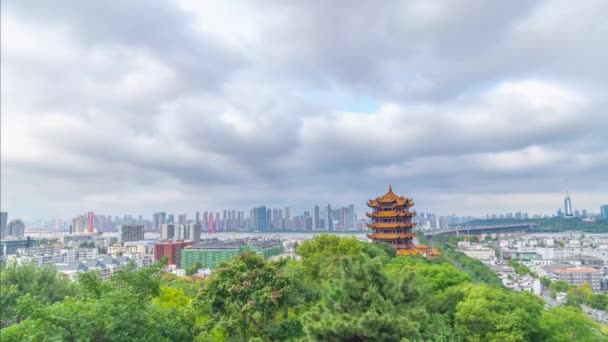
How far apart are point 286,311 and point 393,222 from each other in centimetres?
2500

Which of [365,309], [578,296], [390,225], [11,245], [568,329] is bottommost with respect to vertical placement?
[578,296]

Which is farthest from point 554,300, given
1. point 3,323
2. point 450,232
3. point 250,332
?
point 450,232

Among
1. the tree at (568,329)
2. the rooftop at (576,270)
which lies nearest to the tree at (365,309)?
the tree at (568,329)

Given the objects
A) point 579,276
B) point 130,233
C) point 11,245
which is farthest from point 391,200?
point 130,233

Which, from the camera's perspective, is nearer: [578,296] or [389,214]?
[389,214]

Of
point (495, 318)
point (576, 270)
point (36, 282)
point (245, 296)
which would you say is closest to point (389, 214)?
point (495, 318)

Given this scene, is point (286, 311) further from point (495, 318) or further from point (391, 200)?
point (391, 200)

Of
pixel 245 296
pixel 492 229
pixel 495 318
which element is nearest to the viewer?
pixel 245 296

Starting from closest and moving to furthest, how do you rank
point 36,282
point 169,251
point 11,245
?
point 36,282, point 169,251, point 11,245

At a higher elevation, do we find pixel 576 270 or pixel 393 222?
pixel 393 222

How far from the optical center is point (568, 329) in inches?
485

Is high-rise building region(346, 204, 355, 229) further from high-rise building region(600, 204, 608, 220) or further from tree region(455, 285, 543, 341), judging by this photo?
tree region(455, 285, 543, 341)

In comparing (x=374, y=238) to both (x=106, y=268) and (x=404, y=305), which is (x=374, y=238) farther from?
(x=106, y=268)

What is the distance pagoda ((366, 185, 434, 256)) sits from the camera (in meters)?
34.5
